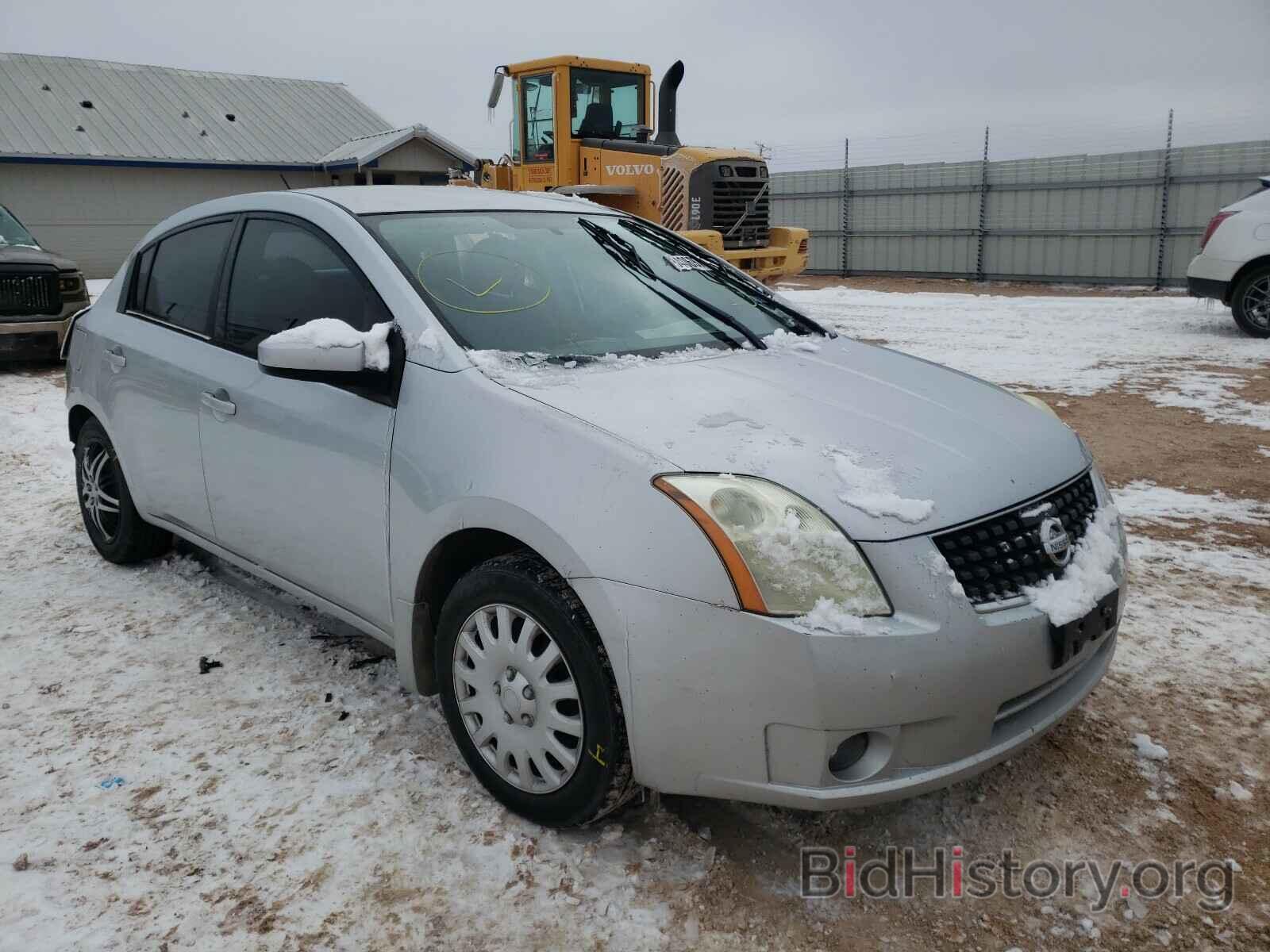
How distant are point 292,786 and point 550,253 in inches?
75.0

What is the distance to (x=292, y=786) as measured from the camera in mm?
2830

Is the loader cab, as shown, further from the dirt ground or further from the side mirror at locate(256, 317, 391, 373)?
the side mirror at locate(256, 317, 391, 373)

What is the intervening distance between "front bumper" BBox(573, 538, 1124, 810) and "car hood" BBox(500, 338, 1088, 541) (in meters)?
0.17

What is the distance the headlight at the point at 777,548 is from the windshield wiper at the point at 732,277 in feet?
5.39

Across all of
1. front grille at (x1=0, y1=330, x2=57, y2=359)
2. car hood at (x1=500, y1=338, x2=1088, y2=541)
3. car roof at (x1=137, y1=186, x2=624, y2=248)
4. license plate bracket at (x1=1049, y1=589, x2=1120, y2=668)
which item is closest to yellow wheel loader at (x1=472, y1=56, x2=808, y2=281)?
front grille at (x1=0, y1=330, x2=57, y2=359)

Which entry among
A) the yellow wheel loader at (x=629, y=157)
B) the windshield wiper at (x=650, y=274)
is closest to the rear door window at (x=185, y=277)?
the windshield wiper at (x=650, y=274)

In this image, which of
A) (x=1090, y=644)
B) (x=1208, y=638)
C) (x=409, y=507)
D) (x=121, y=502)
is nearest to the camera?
(x=1090, y=644)

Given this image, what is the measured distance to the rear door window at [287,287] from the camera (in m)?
3.13

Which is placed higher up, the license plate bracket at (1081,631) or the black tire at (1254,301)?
the black tire at (1254,301)

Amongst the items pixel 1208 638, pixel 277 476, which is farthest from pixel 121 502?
pixel 1208 638

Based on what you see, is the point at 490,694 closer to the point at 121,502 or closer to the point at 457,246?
the point at 457,246

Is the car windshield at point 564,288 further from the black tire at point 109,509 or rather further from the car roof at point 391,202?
the black tire at point 109,509

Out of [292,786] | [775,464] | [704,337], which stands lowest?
[292,786]

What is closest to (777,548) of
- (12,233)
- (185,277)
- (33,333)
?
(185,277)
